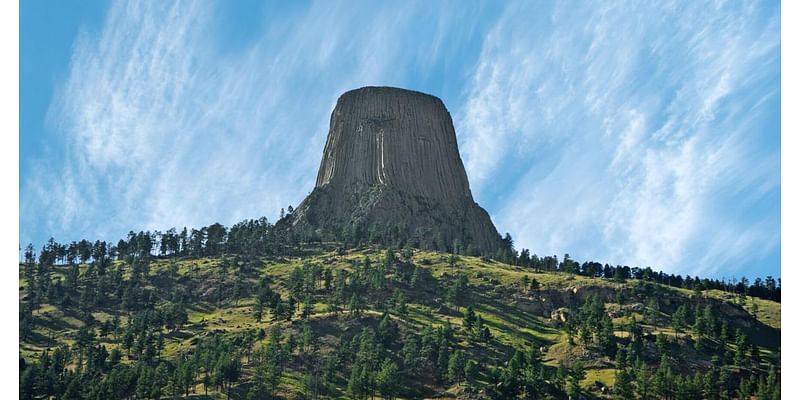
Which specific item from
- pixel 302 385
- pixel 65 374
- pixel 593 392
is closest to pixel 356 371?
pixel 302 385

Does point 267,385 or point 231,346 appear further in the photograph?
point 231,346

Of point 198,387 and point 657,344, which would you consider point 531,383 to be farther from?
point 198,387

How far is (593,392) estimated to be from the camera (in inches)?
6752

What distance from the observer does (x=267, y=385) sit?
547 ft

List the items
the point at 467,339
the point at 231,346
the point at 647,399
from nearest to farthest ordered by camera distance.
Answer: the point at 647,399
the point at 231,346
the point at 467,339

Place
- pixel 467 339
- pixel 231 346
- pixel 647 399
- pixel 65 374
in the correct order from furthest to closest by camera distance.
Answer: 1. pixel 467 339
2. pixel 231 346
3. pixel 65 374
4. pixel 647 399

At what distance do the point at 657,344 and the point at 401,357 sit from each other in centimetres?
5332

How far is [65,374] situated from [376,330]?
211ft

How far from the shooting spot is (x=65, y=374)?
174375 millimetres

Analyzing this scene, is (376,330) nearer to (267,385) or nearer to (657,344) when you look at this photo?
(267,385)

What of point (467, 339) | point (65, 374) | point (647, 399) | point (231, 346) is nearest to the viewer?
point (647, 399)

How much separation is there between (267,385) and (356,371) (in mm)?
16902

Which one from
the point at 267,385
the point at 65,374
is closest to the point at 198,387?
the point at 267,385

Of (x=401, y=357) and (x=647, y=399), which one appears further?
(x=401, y=357)
